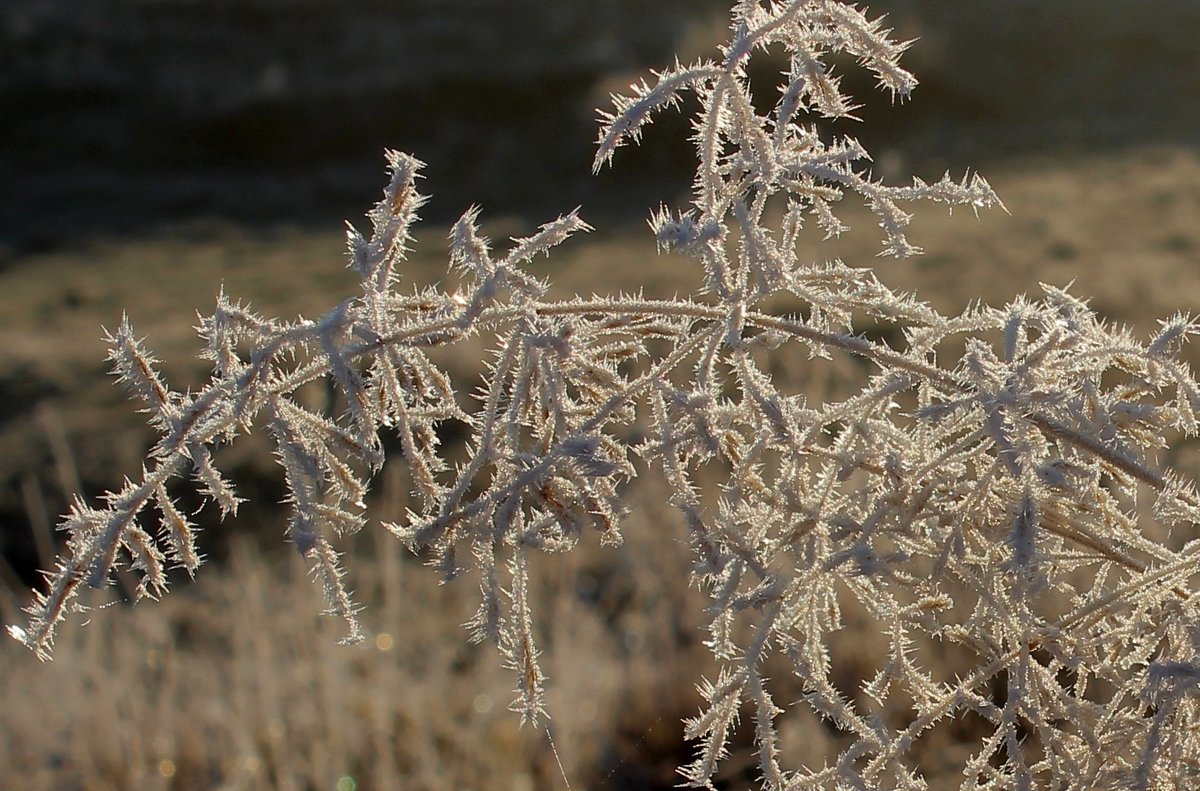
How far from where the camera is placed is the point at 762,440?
1.01m

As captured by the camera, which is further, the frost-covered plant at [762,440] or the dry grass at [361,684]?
the dry grass at [361,684]

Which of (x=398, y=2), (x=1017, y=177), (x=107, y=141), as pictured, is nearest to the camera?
(x=1017, y=177)

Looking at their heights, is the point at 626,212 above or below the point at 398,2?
below

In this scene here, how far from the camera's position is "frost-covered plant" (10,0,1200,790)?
0.99 metres

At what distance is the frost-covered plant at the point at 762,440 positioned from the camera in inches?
38.8

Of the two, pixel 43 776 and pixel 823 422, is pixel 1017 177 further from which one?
pixel 823 422

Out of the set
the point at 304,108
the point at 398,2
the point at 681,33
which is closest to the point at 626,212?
the point at 681,33

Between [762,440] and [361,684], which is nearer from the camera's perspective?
[762,440]

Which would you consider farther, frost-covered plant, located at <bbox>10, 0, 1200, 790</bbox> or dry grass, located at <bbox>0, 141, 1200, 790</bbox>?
dry grass, located at <bbox>0, 141, 1200, 790</bbox>

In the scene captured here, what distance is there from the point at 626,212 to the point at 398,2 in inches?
301

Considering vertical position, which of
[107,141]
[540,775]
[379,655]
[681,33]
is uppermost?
[681,33]

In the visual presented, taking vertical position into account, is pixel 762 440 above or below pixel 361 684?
above

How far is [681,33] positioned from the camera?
1897cm

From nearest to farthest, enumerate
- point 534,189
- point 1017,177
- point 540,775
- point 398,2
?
point 540,775 < point 1017,177 < point 534,189 < point 398,2
